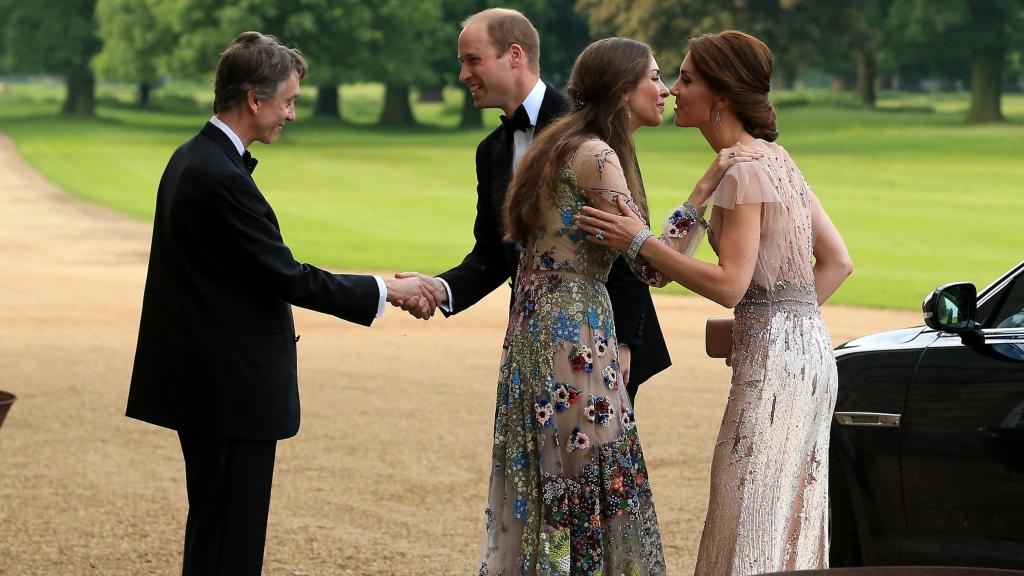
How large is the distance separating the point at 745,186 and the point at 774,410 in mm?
543

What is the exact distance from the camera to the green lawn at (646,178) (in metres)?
21.3

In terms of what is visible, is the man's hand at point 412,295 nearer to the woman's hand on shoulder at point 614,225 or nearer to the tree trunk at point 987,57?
the woman's hand on shoulder at point 614,225

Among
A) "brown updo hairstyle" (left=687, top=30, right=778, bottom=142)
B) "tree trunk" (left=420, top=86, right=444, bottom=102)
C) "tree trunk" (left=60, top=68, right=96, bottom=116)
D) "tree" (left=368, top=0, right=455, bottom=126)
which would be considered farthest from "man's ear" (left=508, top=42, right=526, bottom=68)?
"tree trunk" (left=420, top=86, right=444, bottom=102)

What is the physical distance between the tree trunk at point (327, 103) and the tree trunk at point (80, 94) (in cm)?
953

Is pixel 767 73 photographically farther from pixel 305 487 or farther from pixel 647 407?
pixel 647 407

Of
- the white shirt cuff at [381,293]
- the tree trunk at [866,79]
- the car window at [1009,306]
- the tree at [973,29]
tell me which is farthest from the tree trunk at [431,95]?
the car window at [1009,306]

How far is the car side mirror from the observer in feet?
13.3

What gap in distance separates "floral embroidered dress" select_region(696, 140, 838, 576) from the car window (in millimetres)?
822

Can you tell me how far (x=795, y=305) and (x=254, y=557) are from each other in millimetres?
1602

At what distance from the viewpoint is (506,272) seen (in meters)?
4.93

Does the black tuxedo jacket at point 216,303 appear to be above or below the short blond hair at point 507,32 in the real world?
below

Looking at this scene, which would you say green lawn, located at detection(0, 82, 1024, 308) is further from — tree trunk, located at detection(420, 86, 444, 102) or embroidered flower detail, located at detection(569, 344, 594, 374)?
tree trunk, located at detection(420, 86, 444, 102)

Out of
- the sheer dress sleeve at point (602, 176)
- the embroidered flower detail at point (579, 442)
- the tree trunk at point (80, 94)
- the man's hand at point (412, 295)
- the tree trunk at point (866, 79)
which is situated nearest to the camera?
the sheer dress sleeve at point (602, 176)

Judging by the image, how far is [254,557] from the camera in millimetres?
4188
